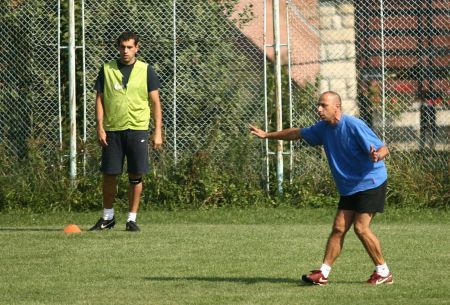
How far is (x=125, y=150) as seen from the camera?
1197 centimetres

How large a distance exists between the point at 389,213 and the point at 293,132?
5564mm

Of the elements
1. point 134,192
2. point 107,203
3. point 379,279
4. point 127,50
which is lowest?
point 379,279

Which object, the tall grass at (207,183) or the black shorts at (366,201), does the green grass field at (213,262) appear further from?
the tall grass at (207,183)

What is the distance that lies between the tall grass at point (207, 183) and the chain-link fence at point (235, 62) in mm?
216

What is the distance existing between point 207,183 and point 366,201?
6.70 metres

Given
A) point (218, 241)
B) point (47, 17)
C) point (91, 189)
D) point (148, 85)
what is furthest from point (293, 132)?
point (47, 17)

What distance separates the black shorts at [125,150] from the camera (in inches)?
468

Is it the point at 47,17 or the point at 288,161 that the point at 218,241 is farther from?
the point at 47,17

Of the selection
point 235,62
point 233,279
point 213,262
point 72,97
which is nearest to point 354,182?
point 233,279

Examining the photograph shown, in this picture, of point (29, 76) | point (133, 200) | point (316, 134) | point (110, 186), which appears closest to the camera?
point (316, 134)

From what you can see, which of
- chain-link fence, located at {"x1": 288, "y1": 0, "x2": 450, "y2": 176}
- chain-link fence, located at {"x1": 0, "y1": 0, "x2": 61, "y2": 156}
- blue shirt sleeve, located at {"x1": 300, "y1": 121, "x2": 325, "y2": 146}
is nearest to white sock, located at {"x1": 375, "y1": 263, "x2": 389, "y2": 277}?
blue shirt sleeve, located at {"x1": 300, "y1": 121, "x2": 325, "y2": 146}

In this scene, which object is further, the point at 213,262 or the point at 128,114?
the point at 128,114

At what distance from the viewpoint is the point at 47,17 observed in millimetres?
15750

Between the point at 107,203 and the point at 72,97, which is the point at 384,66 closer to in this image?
the point at 72,97
